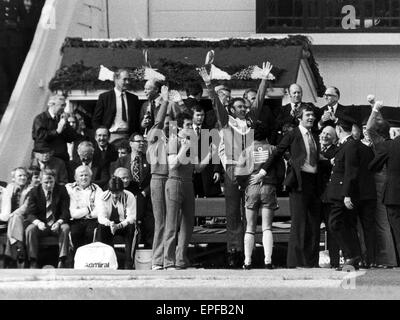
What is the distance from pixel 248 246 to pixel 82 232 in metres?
2.22

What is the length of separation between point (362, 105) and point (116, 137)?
461 centimetres

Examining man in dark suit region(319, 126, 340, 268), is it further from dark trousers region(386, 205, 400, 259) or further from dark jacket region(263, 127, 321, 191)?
dark trousers region(386, 205, 400, 259)

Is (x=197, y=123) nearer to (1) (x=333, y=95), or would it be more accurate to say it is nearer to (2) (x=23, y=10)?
(1) (x=333, y=95)

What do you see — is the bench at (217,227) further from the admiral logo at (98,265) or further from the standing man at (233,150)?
the admiral logo at (98,265)

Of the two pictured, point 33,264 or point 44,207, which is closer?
point 33,264

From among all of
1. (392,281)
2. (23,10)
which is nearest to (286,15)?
(23,10)

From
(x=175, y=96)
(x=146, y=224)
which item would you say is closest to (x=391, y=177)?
(x=175, y=96)

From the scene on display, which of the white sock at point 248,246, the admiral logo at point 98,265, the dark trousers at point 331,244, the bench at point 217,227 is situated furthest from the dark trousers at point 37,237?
the dark trousers at point 331,244

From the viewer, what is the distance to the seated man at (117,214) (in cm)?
1731

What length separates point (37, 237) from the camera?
17.6m

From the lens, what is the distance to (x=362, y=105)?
21.9 m

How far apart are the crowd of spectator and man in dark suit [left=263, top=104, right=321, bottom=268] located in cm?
1

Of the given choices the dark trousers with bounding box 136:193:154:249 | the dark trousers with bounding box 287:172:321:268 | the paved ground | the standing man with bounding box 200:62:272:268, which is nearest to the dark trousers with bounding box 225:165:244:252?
the standing man with bounding box 200:62:272:268

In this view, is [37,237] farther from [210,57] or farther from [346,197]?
[346,197]
